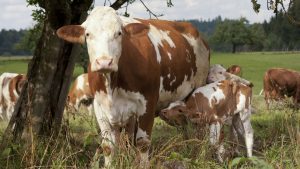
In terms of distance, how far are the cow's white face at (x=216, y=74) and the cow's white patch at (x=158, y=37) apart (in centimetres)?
158

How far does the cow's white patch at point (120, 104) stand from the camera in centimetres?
597

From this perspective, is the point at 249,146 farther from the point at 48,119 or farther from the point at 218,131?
the point at 48,119

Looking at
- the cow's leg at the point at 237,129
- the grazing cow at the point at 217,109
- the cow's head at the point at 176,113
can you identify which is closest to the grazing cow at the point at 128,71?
the cow's head at the point at 176,113

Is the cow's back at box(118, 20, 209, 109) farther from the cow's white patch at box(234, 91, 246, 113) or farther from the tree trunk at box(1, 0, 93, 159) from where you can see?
the tree trunk at box(1, 0, 93, 159)

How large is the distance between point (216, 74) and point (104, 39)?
3.87 metres

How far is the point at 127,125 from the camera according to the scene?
631 centimetres

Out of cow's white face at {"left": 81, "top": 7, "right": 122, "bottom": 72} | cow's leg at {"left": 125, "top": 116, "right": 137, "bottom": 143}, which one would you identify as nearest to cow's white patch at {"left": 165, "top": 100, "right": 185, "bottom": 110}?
cow's leg at {"left": 125, "top": 116, "right": 137, "bottom": 143}

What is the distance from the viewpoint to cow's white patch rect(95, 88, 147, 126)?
5969mm

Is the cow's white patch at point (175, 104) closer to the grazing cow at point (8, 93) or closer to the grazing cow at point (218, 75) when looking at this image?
the grazing cow at point (218, 75)

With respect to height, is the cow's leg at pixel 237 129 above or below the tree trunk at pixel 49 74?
below

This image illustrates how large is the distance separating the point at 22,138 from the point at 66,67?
1.28 meters

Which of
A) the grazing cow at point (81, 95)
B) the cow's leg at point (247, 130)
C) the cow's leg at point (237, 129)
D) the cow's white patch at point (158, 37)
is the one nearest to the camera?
the cow's white patch at point (158, 37)

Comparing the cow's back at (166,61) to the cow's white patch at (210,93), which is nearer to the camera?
the cow's back at (166,61)

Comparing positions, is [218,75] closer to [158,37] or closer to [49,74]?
[158,37]
